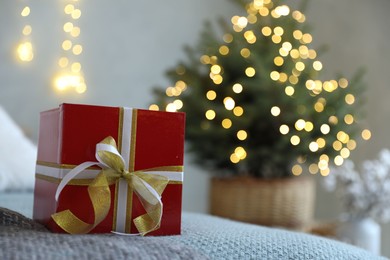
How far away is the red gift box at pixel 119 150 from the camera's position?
717 mm

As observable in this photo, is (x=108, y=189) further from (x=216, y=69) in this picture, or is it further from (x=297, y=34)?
(x=297, y=34)

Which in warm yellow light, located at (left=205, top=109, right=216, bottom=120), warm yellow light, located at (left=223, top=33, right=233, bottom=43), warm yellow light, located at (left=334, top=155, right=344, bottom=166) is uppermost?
warm yellow light, located at (left=223, top=33, right=233, bottom=43)

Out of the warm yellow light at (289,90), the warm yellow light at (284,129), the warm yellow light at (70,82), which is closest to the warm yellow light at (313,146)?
the warm yellow light at (284,129)

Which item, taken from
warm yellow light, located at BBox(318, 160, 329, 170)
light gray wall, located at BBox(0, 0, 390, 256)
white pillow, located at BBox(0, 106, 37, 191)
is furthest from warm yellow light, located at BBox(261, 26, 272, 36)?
Answer: white pillow, located at BBox(0, 106, 37, 191)

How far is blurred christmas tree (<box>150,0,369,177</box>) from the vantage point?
2.02m

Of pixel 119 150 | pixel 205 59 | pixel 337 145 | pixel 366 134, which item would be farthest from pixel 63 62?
pixel 119 150

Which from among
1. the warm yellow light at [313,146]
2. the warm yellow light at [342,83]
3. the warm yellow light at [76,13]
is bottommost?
the warm yellow light at [313,146]

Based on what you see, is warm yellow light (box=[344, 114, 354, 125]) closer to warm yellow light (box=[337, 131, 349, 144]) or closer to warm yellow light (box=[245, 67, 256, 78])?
warm yellow light (box=[337, 131, 349, 144])

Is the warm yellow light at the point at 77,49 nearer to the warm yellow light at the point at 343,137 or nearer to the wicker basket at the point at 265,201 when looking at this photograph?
the wicker basket at the point at 265,201

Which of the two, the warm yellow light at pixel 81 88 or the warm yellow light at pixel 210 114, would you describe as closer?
the warm yellow light at pixel 210 114

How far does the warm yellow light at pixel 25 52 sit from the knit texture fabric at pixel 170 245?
1.55 meters

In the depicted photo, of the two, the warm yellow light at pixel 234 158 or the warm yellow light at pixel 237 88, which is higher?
the warm yellow light at pixel 237 88

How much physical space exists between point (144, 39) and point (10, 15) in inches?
30.2

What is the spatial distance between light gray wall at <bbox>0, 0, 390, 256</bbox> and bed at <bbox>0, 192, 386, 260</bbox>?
155 cm
